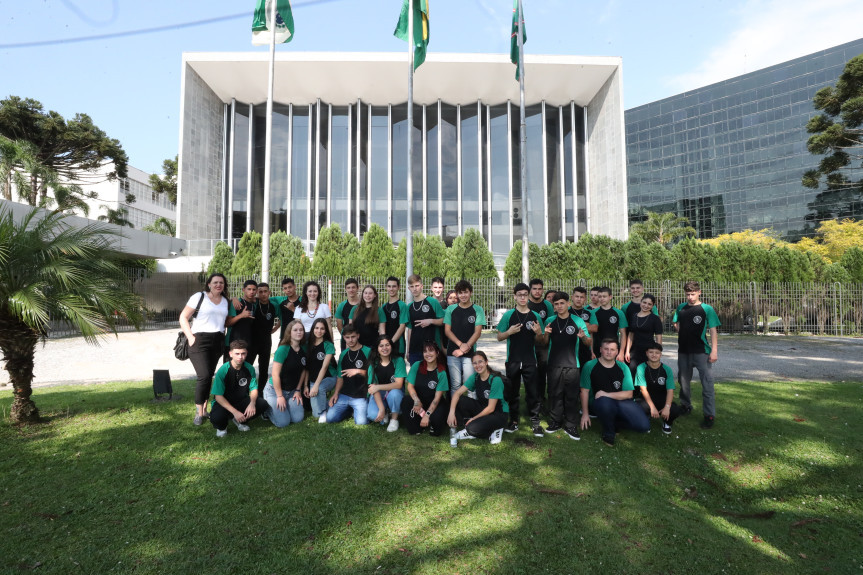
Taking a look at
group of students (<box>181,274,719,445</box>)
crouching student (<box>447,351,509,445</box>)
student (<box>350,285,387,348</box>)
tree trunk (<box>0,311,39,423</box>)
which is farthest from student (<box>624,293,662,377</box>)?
tree trunk (<box>0,311,39,423</box>)

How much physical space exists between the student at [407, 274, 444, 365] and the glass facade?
72.8ft

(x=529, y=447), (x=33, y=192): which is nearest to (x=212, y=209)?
(x=33, y=192)

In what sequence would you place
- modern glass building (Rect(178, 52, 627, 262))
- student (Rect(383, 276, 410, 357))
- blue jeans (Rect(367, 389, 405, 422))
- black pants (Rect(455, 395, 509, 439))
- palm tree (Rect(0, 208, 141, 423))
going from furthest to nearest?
1. modern glass building (Rect(178, 52, 627, 262))
2. student (Rect(383, 276, 410, 357))
3. blue jeans (Rect(367, 389, 405, 422))
4. black pants (Rect(455, 395, 509, 439))
5. palm tree (Rect(0, 208, 141, 423))

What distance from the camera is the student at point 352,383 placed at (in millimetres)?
5266

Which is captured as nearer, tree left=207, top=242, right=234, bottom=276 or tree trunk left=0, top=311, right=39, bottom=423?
tree trunk left=0, top=311, right=39, bottom=423

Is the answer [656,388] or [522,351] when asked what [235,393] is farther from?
[656,388]

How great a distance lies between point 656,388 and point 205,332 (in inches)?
219

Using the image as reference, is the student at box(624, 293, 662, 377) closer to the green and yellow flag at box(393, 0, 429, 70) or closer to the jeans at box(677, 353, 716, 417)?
the jeans at box(677, 353, 716, 417)

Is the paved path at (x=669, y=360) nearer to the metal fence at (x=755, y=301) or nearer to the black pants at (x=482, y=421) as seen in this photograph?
the metal fence at (x=755, y=301)

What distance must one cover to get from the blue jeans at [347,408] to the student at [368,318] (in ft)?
2.45

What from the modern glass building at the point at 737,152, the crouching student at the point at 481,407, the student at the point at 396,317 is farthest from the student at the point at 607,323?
the modern glass building at the point at 737,152

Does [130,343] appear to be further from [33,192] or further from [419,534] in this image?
[419,534]

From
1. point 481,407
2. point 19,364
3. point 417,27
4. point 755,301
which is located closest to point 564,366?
point 481,407

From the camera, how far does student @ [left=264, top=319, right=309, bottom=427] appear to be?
516cm
